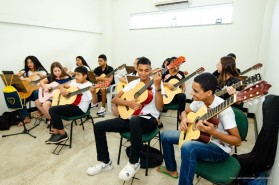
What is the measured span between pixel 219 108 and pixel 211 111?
0.09 meters

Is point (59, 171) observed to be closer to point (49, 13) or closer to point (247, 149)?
point (247, 149)

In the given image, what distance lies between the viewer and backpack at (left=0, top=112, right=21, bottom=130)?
10.6 feet

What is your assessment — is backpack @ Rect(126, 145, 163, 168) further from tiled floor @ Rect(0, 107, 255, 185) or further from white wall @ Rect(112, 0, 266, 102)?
white wall @ Rect(112, 0, 266, 102)

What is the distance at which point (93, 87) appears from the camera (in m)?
2.61

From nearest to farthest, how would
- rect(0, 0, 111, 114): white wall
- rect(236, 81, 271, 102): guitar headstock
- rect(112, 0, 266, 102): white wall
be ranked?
rect(236, 81, 271, 102): guitar headstock
rect(0, 0, 111, 114): white wall
rect(112, 0, 266, 102): white wall

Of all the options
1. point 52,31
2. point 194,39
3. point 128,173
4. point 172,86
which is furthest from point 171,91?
point 52,31

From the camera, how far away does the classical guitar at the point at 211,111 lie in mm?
1157

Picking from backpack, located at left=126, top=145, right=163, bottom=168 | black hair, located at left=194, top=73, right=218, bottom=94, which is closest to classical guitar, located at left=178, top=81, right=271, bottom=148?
black hair, located at left=194, top=73, right=218, bottom=94

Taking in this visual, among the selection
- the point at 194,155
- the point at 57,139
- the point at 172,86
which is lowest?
the point at 57,139

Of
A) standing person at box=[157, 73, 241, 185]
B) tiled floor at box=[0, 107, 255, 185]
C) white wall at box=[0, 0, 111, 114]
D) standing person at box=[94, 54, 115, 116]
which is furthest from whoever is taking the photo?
standing person at box=[94, 54, 115, 116]

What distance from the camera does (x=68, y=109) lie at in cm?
257

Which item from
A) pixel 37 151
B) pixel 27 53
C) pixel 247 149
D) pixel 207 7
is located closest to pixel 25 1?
pixel 27 53

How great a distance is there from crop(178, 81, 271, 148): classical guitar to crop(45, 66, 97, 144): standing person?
155 cm

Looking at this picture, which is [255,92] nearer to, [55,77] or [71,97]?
[71,97]
